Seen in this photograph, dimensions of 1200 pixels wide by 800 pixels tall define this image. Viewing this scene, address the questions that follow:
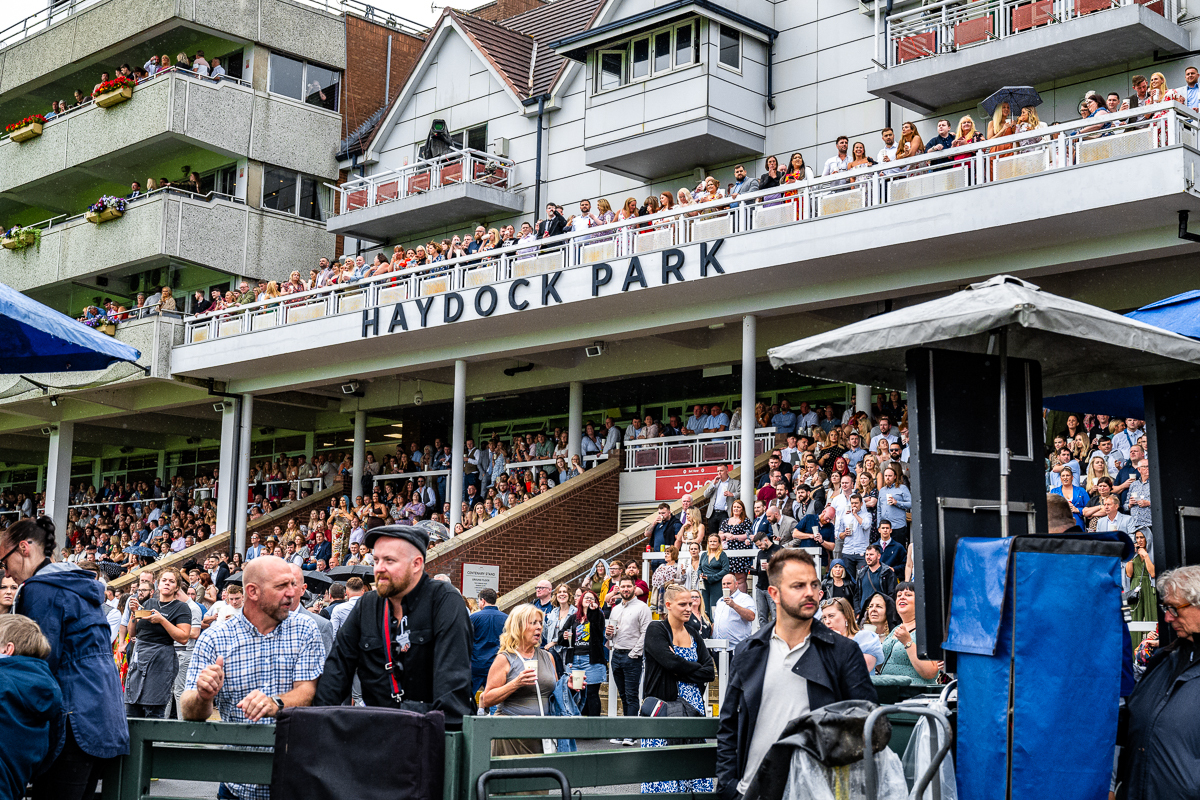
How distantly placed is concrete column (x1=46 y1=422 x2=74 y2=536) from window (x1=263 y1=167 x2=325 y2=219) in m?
8.40

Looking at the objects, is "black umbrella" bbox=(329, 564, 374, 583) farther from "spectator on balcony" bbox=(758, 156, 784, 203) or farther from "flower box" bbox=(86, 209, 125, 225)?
"flower box" bbox=(86, 209, 125, 225)

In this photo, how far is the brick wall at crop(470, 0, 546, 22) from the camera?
37469 millimetres

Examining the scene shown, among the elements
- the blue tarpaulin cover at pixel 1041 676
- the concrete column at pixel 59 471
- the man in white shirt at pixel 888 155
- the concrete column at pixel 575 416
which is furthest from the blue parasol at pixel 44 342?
the concrete column at pixel 59 471

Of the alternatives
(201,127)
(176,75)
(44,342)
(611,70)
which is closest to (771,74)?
(611,70)

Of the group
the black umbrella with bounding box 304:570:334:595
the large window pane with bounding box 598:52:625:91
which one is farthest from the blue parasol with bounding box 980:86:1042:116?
the black umbrella with bounding box 304:570:334:595

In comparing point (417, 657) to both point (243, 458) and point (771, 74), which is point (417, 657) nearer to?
point (771, 74)

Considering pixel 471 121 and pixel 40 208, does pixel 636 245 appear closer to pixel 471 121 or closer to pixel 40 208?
pixel 471 121

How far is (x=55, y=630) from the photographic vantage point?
20.1ft

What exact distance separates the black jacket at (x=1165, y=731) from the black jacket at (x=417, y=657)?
294 centimetres

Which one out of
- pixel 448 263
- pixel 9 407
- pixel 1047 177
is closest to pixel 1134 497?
pixel 1047 177

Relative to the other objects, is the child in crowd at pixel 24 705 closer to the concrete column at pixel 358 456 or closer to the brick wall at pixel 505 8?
the concrete column at pixel 358 456

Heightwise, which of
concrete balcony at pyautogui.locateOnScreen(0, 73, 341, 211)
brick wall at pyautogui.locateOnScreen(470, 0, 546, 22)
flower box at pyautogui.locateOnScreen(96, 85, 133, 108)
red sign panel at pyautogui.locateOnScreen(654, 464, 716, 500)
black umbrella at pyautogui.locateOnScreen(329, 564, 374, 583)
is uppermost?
brick wall at pyautogui.locateOnScreen(470, 0, 546, 22)

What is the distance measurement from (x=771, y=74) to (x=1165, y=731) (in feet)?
72.7

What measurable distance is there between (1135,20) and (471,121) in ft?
54.2
